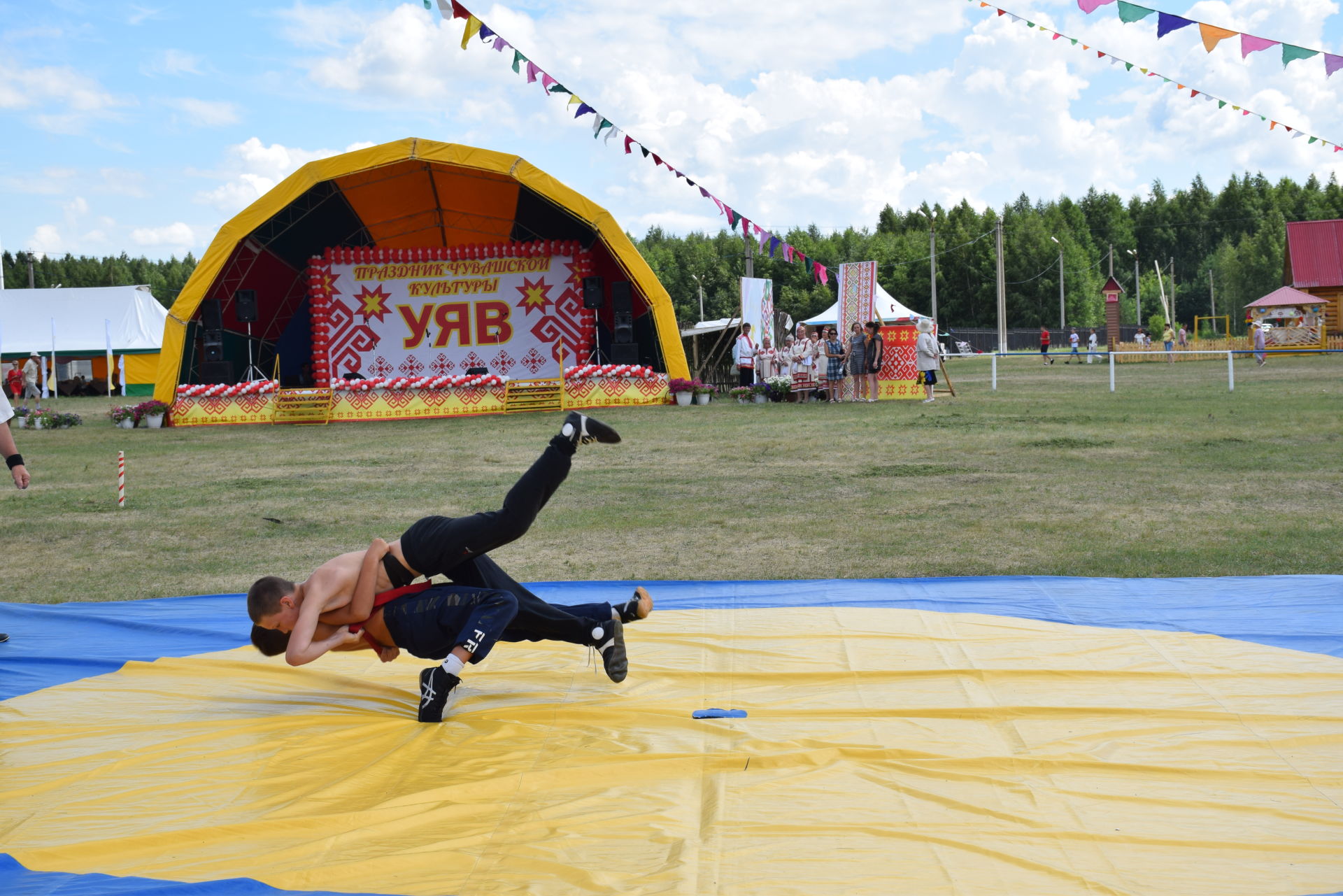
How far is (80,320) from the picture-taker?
36.9m

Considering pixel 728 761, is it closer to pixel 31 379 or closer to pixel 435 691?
pixel 435 691

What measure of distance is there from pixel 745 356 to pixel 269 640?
18.5 m

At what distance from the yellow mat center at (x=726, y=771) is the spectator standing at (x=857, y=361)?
15512 millimetres

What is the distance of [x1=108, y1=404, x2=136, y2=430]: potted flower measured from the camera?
777 inches

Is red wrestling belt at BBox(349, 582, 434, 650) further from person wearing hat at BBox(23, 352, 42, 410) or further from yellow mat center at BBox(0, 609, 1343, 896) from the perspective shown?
person wearing hat at BBox(23, 352, 42, 410)

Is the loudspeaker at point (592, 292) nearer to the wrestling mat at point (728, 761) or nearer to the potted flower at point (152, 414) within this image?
the potted flower at point (152, 414)

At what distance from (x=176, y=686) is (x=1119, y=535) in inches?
212

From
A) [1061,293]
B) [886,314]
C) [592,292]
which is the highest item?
[1061,293]

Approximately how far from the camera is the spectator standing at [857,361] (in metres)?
19.8

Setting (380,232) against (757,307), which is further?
(380,232)

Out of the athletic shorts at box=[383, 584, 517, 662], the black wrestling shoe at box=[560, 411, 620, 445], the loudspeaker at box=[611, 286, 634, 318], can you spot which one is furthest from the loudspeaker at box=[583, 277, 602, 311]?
the athletic shorts at box=[383, 584, 517, 662]

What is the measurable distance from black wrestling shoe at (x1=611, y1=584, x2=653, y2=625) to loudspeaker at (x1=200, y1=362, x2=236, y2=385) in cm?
1843

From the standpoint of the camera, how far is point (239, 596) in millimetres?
5848

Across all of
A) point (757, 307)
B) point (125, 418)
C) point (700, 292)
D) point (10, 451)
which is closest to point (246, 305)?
point (125, 418)
